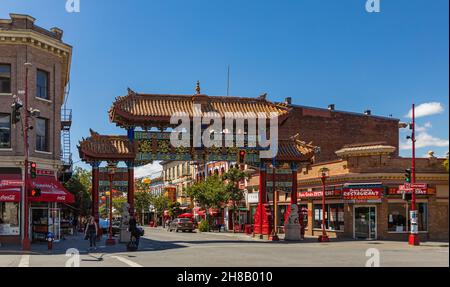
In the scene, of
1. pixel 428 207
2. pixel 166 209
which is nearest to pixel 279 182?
pixel 428 207

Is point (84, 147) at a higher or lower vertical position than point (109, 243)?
higher

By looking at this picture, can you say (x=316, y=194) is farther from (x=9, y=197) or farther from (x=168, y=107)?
(x=9, y=197)

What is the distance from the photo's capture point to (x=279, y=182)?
1554 inches

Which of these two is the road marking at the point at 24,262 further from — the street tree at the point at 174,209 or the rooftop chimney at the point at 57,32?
the street tree at the point at 174,209

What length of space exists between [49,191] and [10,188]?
6.94ft

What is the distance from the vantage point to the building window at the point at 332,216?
137 feet

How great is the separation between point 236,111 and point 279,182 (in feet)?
19.4

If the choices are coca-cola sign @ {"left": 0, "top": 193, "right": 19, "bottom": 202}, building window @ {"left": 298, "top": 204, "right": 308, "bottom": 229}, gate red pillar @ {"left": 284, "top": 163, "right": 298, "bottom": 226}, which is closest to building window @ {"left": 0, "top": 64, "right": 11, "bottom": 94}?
coca-cola sign @ {"left": 0, "top": 193, "right": 19, "bottom": 202}

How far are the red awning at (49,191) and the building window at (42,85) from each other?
509 cm

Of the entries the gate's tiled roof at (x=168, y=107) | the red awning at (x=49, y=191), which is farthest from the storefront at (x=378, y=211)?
the red awning at (x=49, y=191)

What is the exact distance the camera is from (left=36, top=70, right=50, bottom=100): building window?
111ft

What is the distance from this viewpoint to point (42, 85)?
34.1 metres
